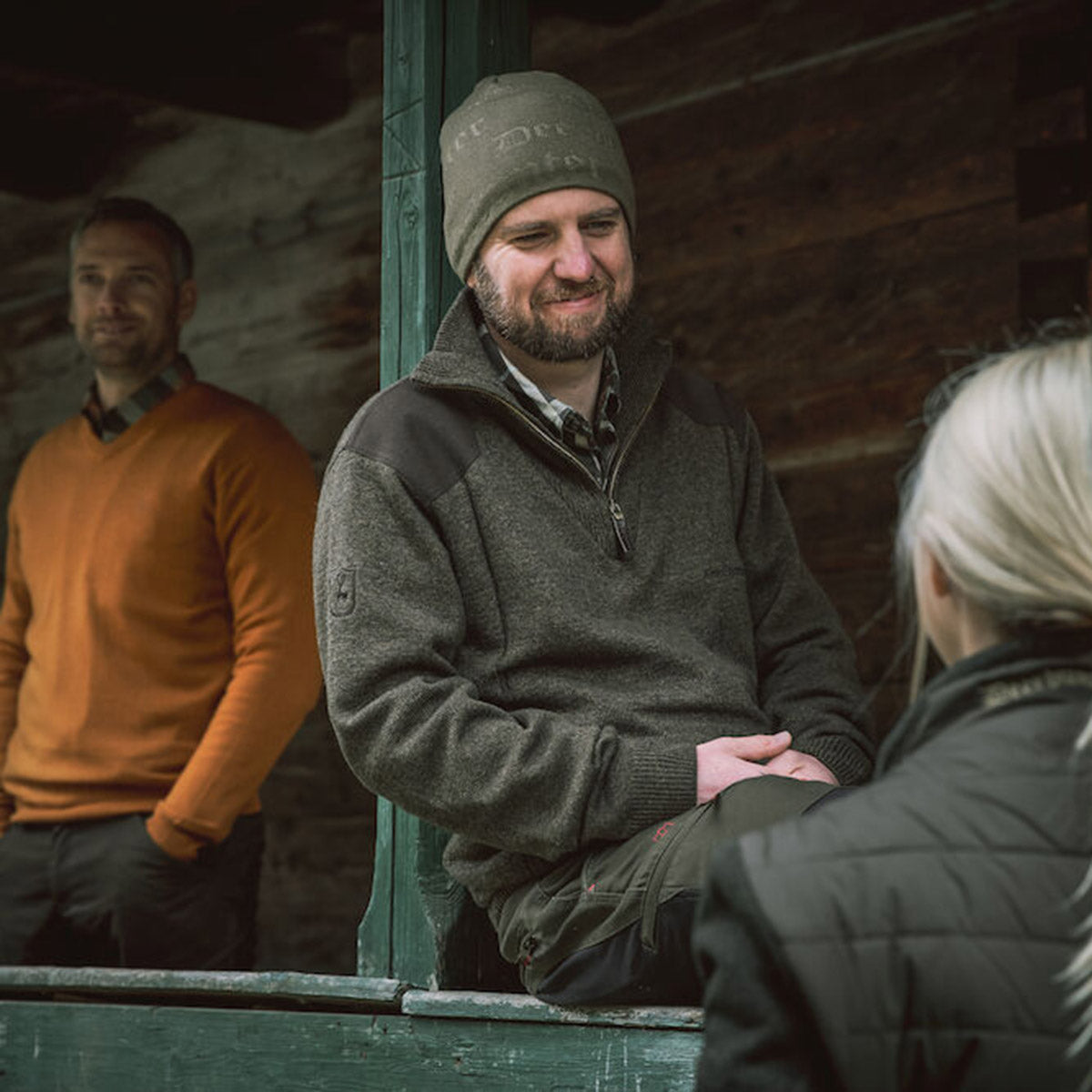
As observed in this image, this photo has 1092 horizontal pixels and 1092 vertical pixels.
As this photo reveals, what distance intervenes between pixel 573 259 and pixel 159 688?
1513mm

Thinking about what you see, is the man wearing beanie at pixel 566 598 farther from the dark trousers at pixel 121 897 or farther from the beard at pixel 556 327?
the dark trousers at pixel 121 897

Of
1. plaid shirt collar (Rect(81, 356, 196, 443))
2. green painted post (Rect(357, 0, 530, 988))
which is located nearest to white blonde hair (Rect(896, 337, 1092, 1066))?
green painted post (Rect(357, 0, 530, 988))

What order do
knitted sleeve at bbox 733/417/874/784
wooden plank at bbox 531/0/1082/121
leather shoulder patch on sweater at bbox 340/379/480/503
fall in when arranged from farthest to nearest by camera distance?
wooden plank at bbox 531/0/1082/121
knitted sleeve at bbox 733/417/874/784
leather shoulder patch on sweater at bbox 340/379/480/503

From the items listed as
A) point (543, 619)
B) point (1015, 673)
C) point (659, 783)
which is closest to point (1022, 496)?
point (1015, 673)

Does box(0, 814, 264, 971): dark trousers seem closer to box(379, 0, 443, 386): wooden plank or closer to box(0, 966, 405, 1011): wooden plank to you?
box(0, 966, 405, 1011): wooden plank

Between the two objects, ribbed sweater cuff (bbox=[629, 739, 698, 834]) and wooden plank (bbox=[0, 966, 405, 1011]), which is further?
wooden plank (bbox=[0, 966, 405, 1011])

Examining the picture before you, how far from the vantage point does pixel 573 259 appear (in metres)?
3.03

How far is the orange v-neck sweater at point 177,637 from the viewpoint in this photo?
390 cm

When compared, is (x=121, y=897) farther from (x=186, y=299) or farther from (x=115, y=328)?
(x=186, y=299)

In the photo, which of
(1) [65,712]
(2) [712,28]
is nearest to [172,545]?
(1) [65,712]

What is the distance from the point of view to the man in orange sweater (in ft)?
12.7

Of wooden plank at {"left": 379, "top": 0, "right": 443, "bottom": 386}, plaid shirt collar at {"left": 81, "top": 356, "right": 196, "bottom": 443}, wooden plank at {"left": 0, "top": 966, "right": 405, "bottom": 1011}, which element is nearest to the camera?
wooden plank at {"left": 0, "top": 966, "right": 405, "bottom": 1011}

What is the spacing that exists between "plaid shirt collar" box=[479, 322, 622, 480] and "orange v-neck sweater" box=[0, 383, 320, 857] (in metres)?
1.06

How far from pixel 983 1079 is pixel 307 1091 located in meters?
1.99
